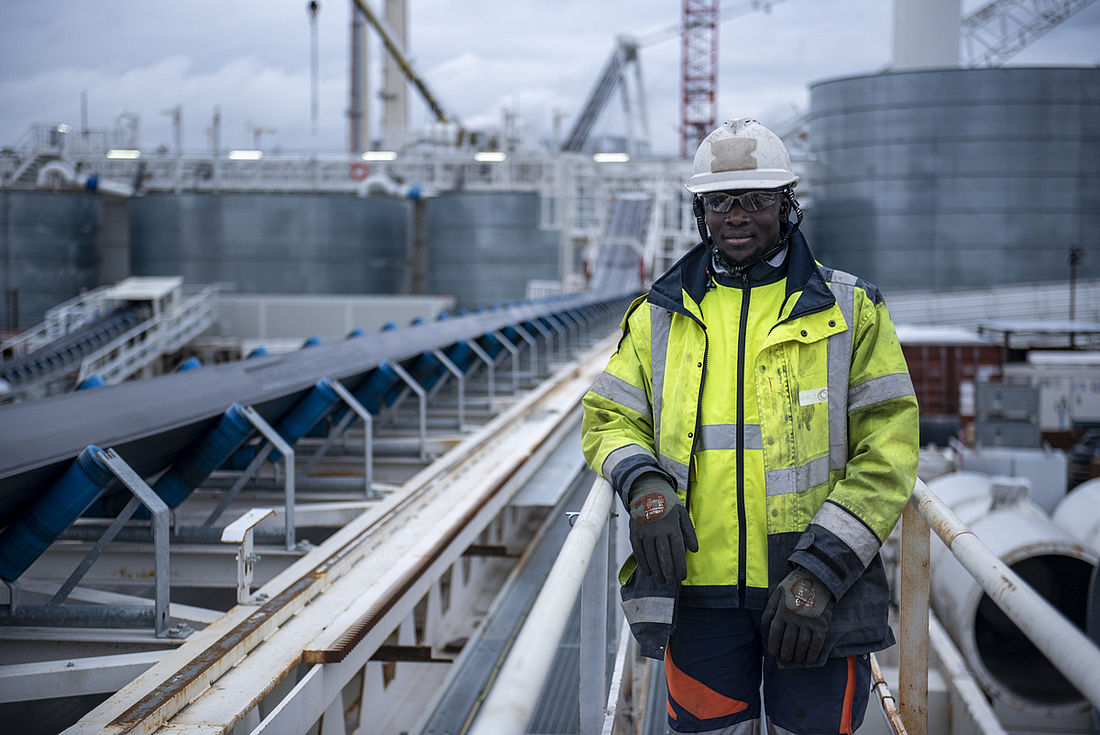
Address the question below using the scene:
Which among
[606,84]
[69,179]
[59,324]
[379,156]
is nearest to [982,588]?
[59,324]

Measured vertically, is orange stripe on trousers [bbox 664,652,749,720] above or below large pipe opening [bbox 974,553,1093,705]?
above

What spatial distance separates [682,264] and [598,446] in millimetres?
438

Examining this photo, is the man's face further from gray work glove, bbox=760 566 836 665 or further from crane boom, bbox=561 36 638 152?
crane boom, bbox=561 36 638 152

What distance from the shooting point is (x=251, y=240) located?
28641mm

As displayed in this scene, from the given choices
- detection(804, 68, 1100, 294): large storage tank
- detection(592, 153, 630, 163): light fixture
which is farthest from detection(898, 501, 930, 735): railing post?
detection(804, 68, 1100, 294): large storage tank

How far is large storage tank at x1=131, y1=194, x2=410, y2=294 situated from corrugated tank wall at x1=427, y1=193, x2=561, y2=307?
2868 mm

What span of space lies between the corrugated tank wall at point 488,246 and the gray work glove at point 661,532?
2773 cm

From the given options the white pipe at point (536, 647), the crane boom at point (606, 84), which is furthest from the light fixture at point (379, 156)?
the white pipe at point (536, 647)

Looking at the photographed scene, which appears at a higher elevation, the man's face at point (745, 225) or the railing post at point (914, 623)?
the man's face at point (745, 225)

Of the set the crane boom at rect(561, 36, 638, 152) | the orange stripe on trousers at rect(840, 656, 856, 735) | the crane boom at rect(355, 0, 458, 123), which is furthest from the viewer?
the crane boom at rect(561, 36, 638, 152)

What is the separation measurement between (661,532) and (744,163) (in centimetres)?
78

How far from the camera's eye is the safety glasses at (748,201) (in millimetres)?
1955

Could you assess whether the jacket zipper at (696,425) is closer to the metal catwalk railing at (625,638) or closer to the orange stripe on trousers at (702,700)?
the metal catwalk railing at (625,638)

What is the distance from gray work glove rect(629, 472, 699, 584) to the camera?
181 centimetres
